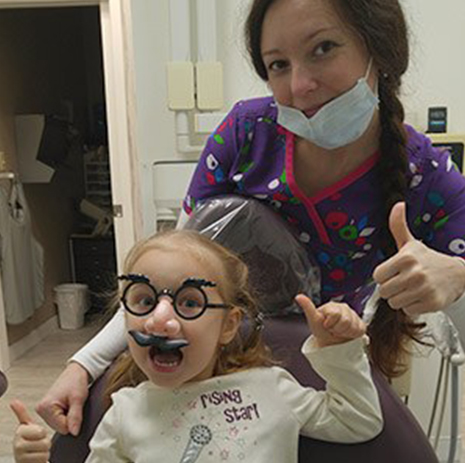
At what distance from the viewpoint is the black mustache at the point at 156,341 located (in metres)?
0.82

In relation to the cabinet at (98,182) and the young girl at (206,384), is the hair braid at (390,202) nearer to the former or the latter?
the young girl at (206,384)

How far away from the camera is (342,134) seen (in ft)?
3.31

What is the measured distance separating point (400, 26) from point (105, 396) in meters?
0.82

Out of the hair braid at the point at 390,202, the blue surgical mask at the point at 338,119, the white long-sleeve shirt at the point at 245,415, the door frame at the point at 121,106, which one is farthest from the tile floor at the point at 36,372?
the blue surgical mask at the point at 338,119

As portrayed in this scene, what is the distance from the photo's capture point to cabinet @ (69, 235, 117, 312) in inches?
159

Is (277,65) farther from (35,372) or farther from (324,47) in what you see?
(35,372)

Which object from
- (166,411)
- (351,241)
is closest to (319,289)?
(351,241)

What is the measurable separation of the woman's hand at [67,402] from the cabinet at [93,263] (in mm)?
3053

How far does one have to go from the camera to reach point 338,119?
979mm

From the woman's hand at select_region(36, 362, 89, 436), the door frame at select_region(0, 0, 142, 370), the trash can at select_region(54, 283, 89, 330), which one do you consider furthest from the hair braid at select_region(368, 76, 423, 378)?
the trash can at select_region(54, 283, 89, 330)

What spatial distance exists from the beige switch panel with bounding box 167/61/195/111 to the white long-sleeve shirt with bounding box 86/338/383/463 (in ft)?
5.27

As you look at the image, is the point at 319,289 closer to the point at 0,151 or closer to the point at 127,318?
the point at 127,318

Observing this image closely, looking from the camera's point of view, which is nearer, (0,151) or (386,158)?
(386,158)

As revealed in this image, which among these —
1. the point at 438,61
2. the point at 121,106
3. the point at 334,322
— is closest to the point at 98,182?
the point at 121,106
